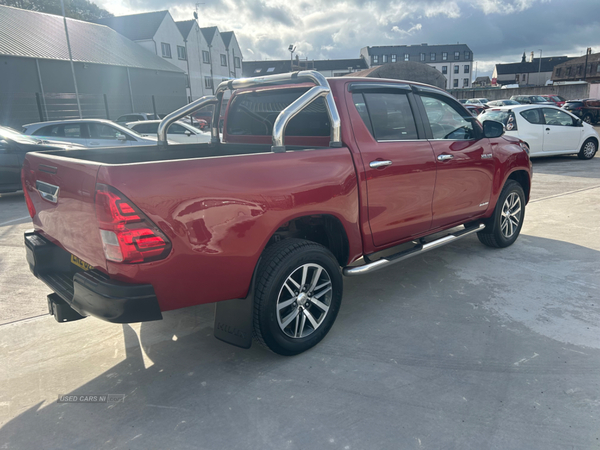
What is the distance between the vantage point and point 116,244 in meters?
2.35

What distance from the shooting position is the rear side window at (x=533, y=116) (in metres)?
11.8

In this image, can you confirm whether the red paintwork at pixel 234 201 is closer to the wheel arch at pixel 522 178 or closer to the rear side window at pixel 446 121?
the rear side window at pixel 446 121

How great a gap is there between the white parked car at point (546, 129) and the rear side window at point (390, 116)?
8.50 meters

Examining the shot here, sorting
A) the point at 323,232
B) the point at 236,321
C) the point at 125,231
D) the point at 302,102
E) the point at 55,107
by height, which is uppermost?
the point at 55,107

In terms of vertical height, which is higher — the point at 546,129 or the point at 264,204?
the point at 264,204

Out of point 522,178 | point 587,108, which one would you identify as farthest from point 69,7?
point 522,178

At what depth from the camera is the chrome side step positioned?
136 inches

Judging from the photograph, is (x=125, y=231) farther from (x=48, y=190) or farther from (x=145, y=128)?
(x=145, y=128)

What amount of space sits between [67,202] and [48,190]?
0.37 metres

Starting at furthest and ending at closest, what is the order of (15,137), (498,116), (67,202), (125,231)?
1. (498,116)
2. (15,137)
3. (67,202)
4. (125,231)

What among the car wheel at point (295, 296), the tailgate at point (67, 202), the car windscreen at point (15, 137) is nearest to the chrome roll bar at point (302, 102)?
the car wheel at point (295, 296)

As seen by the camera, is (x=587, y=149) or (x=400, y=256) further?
(x=587, y=149)

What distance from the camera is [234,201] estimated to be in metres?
2.61

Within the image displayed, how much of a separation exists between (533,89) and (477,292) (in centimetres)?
5379
